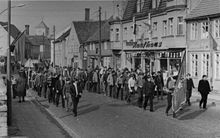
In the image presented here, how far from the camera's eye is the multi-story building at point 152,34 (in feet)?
115

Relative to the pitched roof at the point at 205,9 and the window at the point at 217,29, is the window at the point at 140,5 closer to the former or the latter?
the pitched roof at the point at 205,9

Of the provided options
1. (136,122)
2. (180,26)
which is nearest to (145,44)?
(180,26)

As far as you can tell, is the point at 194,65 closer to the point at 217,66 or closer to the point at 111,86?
the point at 217,66

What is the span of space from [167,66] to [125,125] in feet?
75.3

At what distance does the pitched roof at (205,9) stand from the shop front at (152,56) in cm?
316

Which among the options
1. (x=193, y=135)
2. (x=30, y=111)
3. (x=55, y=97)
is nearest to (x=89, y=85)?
(x=55, y=97)

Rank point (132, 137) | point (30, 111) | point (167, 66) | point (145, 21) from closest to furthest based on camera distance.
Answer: point (132, 137)
point (30, 111)
point (167, 66)
point (145, 21)

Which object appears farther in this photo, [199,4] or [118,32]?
[118,32]

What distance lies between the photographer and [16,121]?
16.5 m

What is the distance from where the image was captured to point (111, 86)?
26359 millimetres

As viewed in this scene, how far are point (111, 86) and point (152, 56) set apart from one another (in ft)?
50.1

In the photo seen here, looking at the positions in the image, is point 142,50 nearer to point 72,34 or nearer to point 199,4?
point 199,4

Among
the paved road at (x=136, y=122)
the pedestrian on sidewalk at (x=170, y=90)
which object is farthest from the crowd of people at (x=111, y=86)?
the paved road at (x=136, y=122)

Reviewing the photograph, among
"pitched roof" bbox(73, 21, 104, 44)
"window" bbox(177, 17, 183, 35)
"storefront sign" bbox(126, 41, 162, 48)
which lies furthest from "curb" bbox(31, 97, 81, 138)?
"pitched roof" bbox(73, 21, 104, 44)
